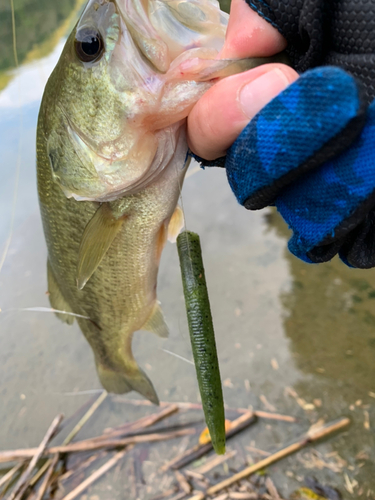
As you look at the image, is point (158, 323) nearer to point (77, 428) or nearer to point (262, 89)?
point (262, 89)

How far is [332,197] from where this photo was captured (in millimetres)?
787

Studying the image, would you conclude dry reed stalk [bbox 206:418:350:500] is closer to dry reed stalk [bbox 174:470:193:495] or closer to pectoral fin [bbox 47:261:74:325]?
dry reed stalk [bbox 174:470:193:495]

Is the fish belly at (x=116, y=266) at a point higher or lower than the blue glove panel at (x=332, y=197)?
lower

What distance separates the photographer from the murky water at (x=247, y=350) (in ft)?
7.77

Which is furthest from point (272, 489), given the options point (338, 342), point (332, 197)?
point (332, 197)

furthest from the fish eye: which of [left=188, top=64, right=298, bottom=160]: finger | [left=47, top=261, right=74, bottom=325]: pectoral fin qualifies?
[left=47, top=261, right=74, bottom=325]: pectoral fin

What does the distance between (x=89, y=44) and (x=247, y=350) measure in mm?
2297

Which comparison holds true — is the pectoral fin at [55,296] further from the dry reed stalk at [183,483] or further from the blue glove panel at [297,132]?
the dry reed stalk at [183,483]

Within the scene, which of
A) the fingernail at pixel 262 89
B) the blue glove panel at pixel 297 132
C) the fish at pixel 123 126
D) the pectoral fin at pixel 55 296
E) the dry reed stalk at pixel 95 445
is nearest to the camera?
the blue glove panel at pixel 297 132

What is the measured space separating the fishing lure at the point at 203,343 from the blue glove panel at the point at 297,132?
25cm

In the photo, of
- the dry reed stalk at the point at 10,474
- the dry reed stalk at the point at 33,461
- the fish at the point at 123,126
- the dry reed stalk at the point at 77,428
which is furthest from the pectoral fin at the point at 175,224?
the dry reed stalk at the point at 10,474

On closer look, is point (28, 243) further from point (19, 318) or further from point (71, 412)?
point (71, 412)

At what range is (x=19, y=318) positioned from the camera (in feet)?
10.0

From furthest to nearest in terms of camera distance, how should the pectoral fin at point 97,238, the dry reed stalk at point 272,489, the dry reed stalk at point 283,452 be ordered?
the dry reed stalk at point 283,452
the dry reed stalk at point 272,489
the pectoral fin at point 97,238
